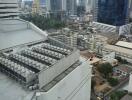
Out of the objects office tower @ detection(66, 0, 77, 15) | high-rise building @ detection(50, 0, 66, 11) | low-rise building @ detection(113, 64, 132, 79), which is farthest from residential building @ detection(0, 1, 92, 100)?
high-rise building @ detection(50, 0, 66, 11)

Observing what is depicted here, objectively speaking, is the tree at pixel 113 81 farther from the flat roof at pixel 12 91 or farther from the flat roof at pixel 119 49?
the flat roof at pixel 12 91

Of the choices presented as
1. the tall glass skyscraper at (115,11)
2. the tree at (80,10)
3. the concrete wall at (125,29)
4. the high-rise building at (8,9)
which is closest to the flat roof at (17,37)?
Answer: the high-rise building at (8,9)

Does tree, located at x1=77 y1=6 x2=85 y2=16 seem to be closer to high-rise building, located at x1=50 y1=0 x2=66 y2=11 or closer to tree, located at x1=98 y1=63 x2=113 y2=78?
high-rise building, located at x1=50 y1=0 x2=66 y2=11

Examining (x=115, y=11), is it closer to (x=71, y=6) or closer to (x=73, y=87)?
(x=71, y=6)

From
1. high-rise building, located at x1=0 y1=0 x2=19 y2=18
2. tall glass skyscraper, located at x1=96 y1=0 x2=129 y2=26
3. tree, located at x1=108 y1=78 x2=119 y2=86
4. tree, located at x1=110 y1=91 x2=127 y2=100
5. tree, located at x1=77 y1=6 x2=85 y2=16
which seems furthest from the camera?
tree, located at x1=77 y1=6 x2=85 y2=16

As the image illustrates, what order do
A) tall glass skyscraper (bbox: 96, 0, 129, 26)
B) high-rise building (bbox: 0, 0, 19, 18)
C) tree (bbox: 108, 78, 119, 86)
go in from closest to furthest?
tree (bbox: 108, 78, 119, 86) < high-rise building (bbox: 0, 0, 19, 18) < tall glass skyscraper (bbox: 96, 0, 129, 26)
